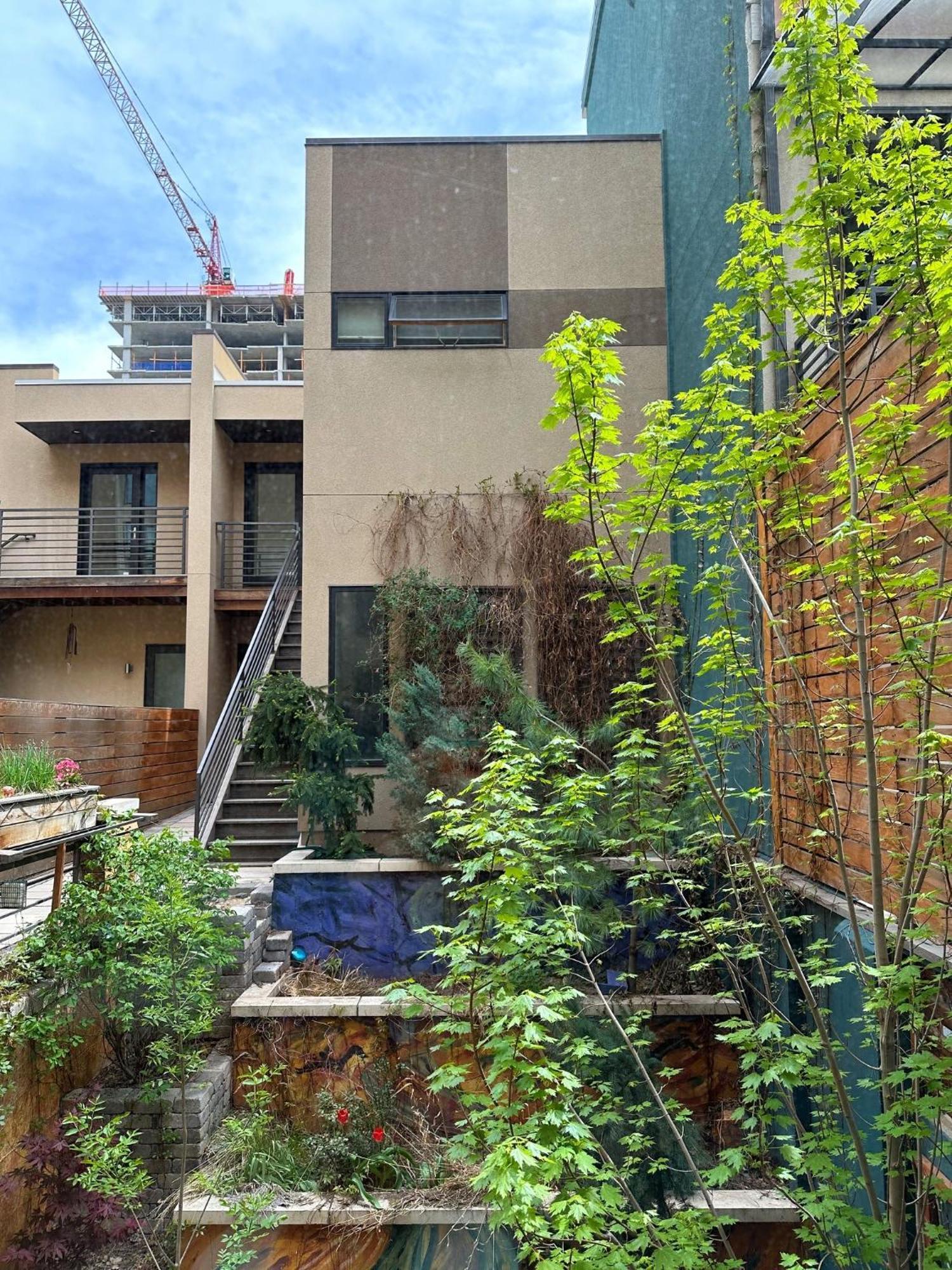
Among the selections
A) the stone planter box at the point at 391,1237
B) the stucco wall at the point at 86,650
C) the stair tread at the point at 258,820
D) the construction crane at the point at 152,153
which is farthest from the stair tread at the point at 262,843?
the construction crane at the point at 152,153

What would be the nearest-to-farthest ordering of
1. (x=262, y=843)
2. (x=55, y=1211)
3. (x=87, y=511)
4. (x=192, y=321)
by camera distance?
(x=55, y=1211) < (x=262, y=843) < (x=87, y=511) < (x=192, y=321)

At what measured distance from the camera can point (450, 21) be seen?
5822 cm

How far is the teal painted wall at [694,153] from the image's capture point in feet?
19.5

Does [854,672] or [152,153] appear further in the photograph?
[152,153]

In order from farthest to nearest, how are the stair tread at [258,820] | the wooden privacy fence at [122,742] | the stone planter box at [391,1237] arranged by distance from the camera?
the stair tread at [258,820]
the wooden privacy fence at [122,742]
the stone planter box at [391,1237]

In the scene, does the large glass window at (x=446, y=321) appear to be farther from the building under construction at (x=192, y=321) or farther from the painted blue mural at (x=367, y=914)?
the building under construction at (x=192, y=321)

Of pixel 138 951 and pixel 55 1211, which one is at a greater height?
pixel 138 951

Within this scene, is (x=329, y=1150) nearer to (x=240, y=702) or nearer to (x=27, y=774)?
(x=27, y=774)

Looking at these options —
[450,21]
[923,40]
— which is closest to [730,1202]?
[923,40]

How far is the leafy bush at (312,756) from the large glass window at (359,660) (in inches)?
25.5

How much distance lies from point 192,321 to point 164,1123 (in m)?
65.1

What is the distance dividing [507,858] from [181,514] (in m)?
11.2

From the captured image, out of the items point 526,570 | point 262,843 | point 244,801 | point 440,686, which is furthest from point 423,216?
point 262,843

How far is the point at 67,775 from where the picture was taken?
5.35m
